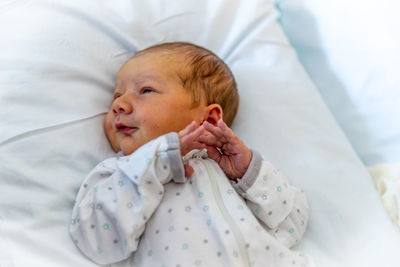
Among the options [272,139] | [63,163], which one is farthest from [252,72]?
[63,163]

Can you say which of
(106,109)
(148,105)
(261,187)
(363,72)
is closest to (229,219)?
(261,187)

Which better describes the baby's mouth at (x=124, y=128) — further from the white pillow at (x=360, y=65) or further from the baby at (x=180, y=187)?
the white pillow at (x=360, y=65)

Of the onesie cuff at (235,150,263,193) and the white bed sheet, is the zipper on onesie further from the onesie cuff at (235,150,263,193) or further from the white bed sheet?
the white bed sheet

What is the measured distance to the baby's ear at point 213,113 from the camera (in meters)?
1.17

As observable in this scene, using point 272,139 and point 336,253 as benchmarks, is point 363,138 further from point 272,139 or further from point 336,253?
point 336,253

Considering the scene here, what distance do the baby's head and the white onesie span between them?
3.9 inches

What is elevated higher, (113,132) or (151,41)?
(151,41)

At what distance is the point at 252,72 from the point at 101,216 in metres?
0.70

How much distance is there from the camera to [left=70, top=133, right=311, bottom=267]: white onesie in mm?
965

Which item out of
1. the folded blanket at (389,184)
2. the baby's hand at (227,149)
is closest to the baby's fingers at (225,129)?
the baby's hand at (227,149)

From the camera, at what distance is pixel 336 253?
3.62 feet

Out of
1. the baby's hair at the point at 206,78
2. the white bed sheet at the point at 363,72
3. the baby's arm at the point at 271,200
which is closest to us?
the baby's arm at the point at 271,200

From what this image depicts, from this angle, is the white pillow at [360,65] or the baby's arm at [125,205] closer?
the baby's arm at [125,205]

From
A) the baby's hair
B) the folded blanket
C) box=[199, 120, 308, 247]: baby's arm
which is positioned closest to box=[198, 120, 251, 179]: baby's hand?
box=[199, 120, 308, 247]: baby's arm
